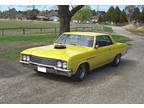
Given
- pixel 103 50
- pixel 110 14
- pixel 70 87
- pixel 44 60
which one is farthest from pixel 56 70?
Result: pixel 110 14

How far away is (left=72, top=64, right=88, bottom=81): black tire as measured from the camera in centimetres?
713


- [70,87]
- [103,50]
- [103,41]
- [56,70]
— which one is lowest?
[70,87]

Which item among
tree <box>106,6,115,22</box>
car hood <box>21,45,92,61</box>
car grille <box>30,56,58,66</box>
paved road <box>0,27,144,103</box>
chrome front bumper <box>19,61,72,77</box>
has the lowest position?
paved road <box>0,27,144,103</box>

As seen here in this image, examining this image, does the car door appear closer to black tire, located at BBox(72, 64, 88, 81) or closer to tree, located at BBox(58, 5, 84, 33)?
black tire, located at BBox(72, 64, 88, 81)

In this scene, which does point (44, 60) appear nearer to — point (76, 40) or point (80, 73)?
point (80, 73)

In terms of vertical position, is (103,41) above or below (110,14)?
below

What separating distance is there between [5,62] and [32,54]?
2.50 metres

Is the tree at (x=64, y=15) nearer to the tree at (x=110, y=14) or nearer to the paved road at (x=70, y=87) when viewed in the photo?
the paved road at (x=70, y=87)

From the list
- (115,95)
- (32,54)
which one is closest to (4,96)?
(32,54)

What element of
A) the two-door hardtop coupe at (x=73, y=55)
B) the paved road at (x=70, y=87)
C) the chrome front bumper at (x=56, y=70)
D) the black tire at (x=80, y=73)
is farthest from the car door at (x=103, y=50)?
the chrome front bumper at (x=56, y=70)

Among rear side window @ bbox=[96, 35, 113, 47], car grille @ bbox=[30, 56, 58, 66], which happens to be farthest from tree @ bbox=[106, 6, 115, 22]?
car grille @ bbox=[30, 56, 58, 66]

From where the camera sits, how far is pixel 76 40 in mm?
8281

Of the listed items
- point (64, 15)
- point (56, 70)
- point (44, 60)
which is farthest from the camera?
point (64, 15)

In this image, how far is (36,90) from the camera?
6242 millimetres
